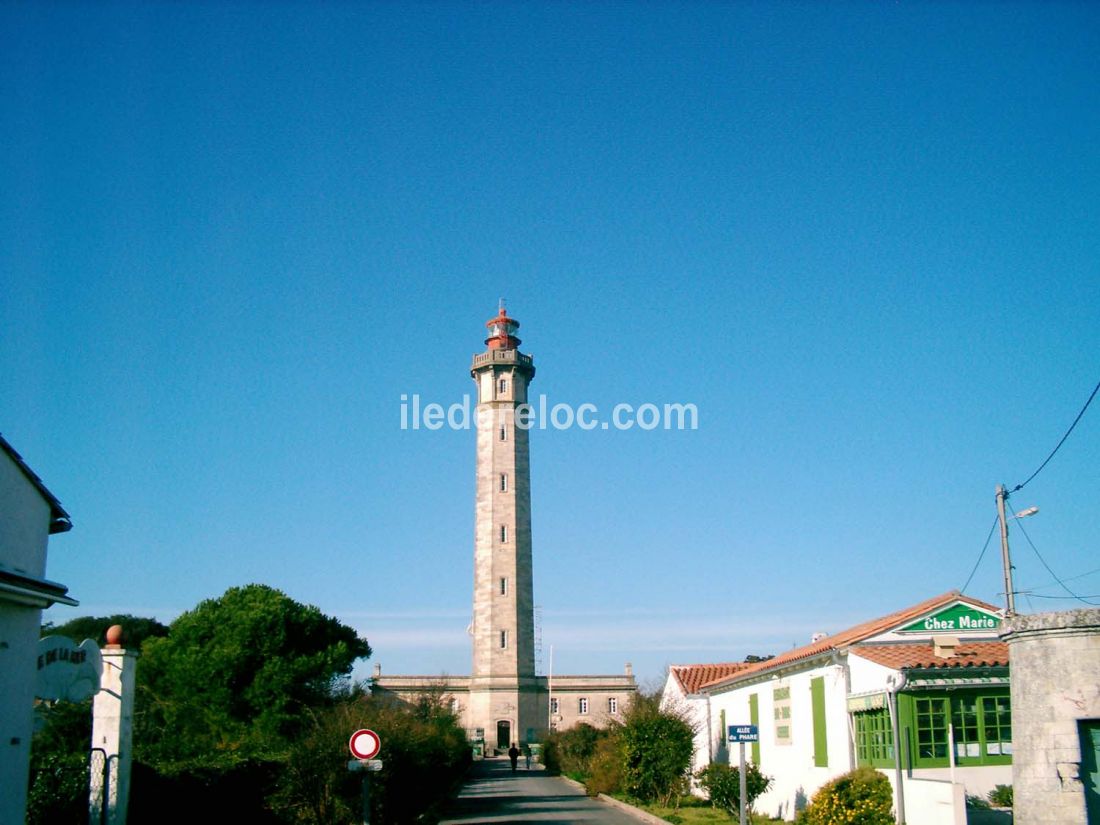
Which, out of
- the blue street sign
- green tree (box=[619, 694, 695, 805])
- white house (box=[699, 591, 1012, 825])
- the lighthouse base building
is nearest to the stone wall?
white house (box=[699, 591, 1012, 825])

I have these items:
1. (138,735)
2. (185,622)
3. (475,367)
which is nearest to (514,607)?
(475,367)

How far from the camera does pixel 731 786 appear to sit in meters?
22.5

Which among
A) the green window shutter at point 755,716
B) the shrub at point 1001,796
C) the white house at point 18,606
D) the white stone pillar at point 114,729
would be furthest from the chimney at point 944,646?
the white house at point 18,606

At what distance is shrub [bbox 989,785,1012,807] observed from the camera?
15.5 meters

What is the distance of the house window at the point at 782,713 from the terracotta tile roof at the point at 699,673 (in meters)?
9.40

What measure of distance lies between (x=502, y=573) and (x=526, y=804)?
109 feet

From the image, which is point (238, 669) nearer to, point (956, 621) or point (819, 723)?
point (819, 723)

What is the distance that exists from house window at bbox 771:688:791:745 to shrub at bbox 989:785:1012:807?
Result: 6.58 meters

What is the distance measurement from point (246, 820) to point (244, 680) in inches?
882

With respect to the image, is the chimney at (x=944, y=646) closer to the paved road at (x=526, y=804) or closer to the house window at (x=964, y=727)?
→ the house window at (x=964, y=727)

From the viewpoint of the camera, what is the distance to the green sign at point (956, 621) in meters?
18.5

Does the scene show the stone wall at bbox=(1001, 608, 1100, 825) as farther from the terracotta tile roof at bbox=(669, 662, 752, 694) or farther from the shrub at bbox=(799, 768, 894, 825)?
the terracotta tile roof at bbox=(669, 662, 752, 694)

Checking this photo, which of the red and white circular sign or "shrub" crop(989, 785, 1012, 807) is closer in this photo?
the red and white circular sign

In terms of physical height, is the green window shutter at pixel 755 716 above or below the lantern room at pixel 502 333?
below
